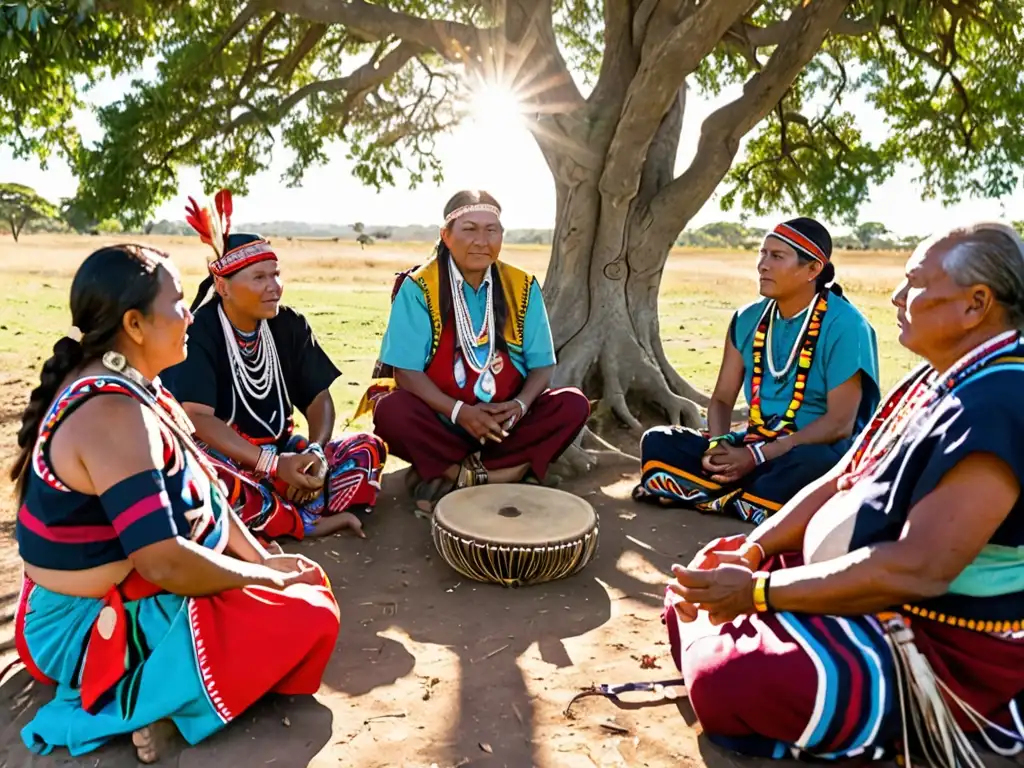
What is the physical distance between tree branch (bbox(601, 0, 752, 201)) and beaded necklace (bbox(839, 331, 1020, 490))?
3235 mm

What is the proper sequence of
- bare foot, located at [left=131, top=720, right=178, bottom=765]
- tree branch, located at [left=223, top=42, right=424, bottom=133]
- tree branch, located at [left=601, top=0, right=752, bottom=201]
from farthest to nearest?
tree branch, located at [left=223, top=42, right=424, bottom=133] → tree branch, located at [left=601, top=0, right=752, bottom=201] → bare foot, located at [left=131, top=720, right=178, bottom=765]

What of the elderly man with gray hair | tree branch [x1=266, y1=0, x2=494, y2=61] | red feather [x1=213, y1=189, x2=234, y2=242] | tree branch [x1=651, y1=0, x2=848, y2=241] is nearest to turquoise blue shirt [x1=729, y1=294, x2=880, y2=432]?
the elderly man with gray hair

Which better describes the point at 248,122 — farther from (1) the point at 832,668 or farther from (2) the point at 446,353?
(1) the point at 832,668

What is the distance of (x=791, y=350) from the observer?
181 inches

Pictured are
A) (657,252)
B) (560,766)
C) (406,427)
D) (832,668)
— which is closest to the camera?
(832,668)

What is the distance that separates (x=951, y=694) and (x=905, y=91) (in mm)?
8852

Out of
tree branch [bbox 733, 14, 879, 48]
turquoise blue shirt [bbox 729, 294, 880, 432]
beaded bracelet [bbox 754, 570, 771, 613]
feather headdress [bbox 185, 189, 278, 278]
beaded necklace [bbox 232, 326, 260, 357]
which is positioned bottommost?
beaded bracelet [bbox 754, 570, 771, 613]

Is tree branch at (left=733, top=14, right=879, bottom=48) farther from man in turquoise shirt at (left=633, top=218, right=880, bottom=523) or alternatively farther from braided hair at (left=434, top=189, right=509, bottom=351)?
braided hair at (left=434, top=189, right=509, bottom=351)

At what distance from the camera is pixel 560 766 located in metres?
2.48

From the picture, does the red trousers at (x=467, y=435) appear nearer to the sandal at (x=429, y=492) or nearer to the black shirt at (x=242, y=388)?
the sandal at (x=429, y=492)

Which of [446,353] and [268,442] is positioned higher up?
[446,353]

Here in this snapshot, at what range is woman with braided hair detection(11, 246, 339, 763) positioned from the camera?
233 centimetres

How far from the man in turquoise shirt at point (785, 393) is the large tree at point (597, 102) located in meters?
1.63

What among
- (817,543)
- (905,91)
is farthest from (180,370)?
(905,91)
